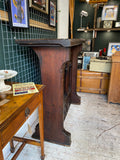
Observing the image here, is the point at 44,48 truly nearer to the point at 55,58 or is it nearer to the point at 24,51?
the point at 55,58

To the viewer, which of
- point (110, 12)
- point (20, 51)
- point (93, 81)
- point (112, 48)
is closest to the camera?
point (20, 51)

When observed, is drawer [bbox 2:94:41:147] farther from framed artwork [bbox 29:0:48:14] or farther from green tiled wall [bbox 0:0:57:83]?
framed artwork [bbox 29:0:48:14]

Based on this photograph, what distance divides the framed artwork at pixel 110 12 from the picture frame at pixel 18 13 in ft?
8.78

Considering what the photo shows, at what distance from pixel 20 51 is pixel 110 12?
2.97m

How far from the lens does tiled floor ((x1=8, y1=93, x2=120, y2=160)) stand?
139cm

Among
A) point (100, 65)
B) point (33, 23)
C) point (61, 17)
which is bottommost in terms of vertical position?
point (100, 65)

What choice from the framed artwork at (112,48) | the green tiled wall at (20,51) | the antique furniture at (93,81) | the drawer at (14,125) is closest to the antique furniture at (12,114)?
the drawer at (14,125)

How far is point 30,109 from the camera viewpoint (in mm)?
942

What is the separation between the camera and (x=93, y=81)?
286 centimetres

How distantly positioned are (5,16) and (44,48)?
470 mm

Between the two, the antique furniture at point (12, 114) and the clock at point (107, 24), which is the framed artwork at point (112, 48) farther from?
the antique furniture at point (12, 114)

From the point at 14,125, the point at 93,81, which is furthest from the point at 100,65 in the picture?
the point at 14,125

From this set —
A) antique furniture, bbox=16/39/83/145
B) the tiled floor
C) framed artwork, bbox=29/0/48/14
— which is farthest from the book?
framed artwork, bbox=29/0/48/14

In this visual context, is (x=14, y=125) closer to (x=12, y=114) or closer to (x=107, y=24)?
(x=12, y=114)
